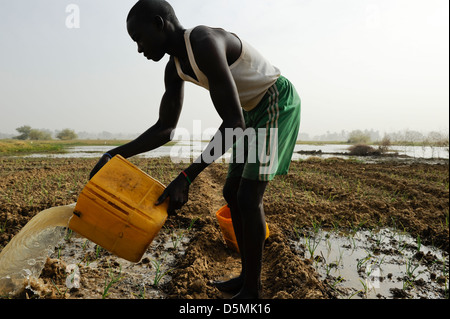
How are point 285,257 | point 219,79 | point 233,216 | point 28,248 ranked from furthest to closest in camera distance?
point 285,257 < point 233,216 < point 28,248 < point 219,79

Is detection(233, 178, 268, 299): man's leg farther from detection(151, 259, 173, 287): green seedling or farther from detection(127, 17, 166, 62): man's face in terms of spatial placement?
detection(127, 17, 166, 62): man's face

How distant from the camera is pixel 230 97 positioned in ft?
4.06

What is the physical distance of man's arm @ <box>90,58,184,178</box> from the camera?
175 cm

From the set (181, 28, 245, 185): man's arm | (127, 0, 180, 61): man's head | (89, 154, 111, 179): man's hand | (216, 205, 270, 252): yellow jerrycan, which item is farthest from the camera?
(216, 205, 270, 252): yellow jerrycan

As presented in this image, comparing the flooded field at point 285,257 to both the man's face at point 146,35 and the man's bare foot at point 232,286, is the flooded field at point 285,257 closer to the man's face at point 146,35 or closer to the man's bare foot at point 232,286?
the man's bare foot at point 232,286

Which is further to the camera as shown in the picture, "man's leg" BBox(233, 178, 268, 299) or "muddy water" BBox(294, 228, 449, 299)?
"muddy water" BBox(294, 228, 449, 299)

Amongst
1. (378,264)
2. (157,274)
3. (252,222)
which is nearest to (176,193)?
(252,222)

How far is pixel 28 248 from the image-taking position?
162 cm

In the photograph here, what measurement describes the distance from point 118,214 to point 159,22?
0.90 m

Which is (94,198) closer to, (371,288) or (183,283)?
(183,283)

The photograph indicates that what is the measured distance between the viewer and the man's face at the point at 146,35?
1335 millimetres

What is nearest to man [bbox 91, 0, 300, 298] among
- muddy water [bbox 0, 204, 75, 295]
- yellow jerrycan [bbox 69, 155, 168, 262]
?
yellow jerrycan [bbox 69, 155, 168, 262]

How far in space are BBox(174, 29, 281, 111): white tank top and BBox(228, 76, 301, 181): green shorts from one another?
0.05 m

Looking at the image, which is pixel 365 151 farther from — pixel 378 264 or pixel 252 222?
pixel 252 222
